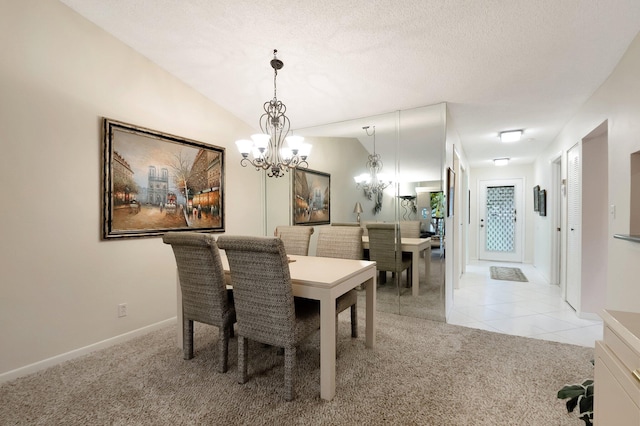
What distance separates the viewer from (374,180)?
143 inches

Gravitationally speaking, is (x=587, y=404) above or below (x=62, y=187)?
below

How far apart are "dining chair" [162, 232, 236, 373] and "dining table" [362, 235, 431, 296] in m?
2.05

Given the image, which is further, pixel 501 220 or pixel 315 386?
pixel 501 220

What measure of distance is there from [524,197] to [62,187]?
8.17 meters

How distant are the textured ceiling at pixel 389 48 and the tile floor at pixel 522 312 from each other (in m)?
2.34

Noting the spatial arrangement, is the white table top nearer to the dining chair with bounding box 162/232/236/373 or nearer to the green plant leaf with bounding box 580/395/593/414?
the dining chair with bounding box 162/232/236/373

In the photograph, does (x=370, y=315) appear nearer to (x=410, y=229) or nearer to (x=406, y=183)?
(x=410, y=229)

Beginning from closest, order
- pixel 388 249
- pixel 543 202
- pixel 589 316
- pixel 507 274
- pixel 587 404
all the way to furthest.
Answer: pixel 587 404 < pixel 589 316 < pixel 388 249 < pixel 543 202 < pixel 507 274

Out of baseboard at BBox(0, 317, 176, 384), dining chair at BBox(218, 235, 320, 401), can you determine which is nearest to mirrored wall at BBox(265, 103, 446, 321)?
dining chair at BBox(218, 235, 320, 401)

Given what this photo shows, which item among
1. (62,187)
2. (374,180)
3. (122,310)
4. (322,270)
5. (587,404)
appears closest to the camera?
(587,404)

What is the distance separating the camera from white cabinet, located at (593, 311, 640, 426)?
0.75 m

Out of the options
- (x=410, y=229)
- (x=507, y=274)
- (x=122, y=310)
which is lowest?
(x=507, y=274)

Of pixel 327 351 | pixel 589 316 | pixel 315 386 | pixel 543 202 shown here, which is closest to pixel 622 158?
pixel 589 316

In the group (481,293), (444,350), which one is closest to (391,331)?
(444,350)
